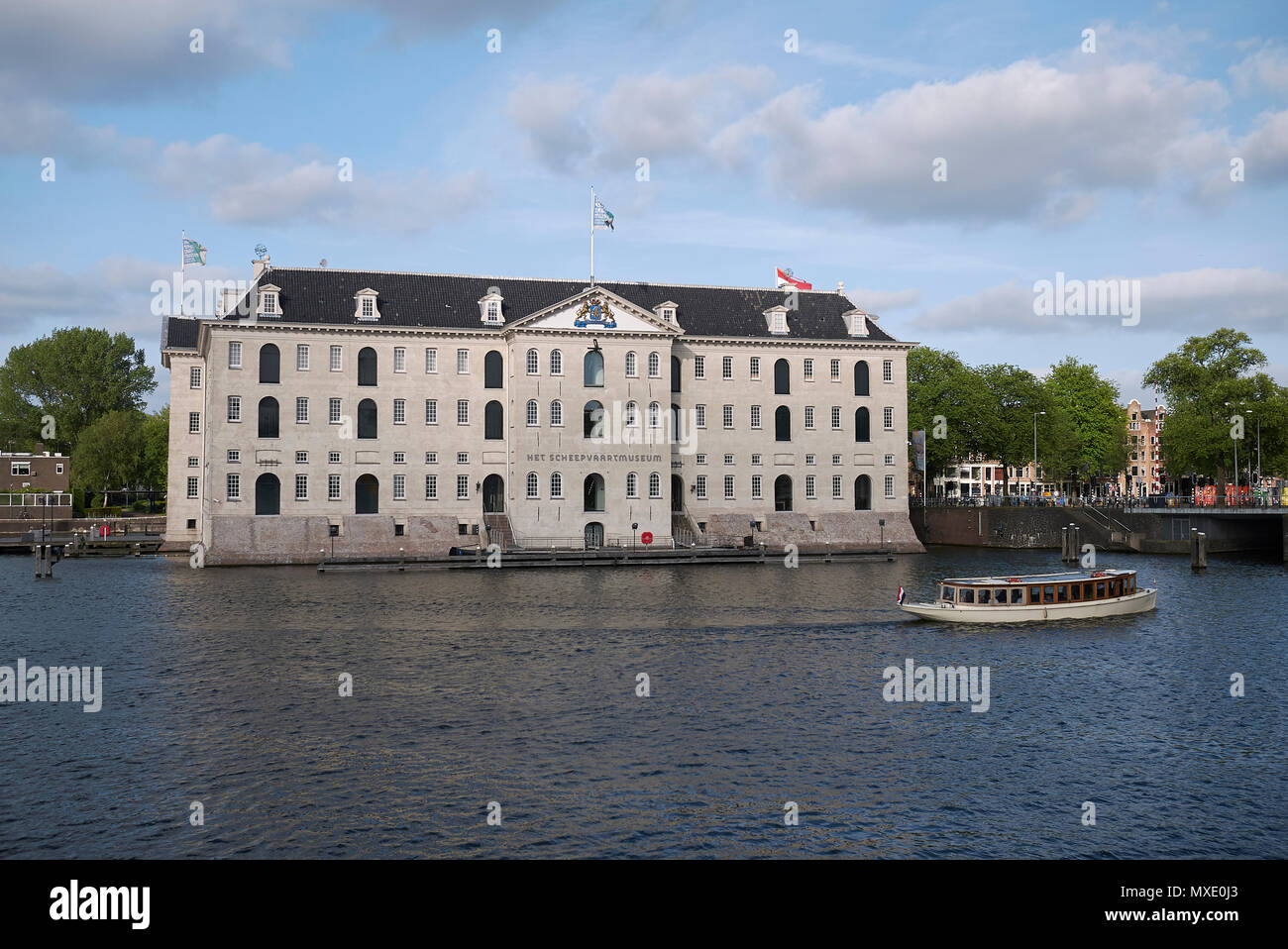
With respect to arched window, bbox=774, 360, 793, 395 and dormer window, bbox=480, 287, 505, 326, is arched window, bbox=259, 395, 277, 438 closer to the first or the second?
dormer window, bbox=480, 287, 505, 326

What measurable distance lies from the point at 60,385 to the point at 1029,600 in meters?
134

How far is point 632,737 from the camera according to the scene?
86.7ft

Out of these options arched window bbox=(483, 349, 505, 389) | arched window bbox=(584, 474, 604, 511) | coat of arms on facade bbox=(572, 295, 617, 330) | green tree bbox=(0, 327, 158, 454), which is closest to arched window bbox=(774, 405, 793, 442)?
arched window bbox=(584, 474, 604, 511)

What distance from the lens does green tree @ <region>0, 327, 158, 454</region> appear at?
138 m

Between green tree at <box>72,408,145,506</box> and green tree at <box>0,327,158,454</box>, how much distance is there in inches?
552

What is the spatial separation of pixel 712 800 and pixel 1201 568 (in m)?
63.8

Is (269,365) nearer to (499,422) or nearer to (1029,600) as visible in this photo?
(499,422)

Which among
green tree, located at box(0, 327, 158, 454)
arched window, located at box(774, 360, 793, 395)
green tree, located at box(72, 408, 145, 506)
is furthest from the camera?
green tree, located at box(0, 327, 158, 454)

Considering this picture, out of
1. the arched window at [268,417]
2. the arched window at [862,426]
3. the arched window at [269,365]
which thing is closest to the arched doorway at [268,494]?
the arched window at [268,417]

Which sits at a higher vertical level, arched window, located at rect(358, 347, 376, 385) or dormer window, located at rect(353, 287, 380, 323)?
dormer window, located at rect(353, 287, 380, 323)

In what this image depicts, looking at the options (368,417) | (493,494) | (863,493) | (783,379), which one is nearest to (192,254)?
(368,417)

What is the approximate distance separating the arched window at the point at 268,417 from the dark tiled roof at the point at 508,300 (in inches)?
253

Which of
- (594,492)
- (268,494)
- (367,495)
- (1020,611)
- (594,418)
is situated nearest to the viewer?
(1020,611)
